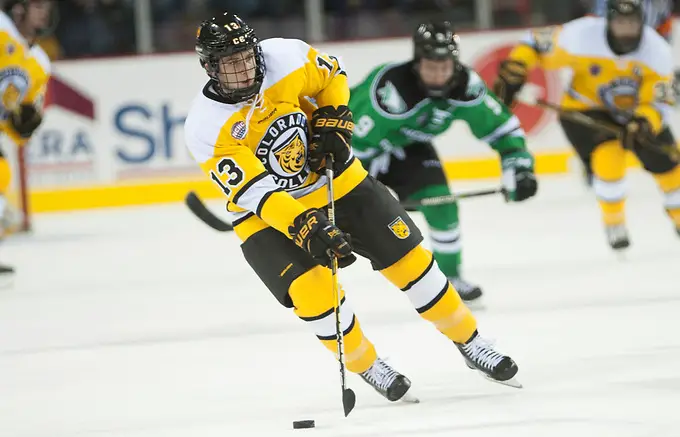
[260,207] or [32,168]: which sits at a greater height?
[260,207]

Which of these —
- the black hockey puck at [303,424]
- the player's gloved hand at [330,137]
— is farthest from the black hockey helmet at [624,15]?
the black hockey puck at [303,424]

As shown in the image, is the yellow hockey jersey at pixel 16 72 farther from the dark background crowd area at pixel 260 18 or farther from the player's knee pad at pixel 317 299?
the player's knee pad at pixel 317 299

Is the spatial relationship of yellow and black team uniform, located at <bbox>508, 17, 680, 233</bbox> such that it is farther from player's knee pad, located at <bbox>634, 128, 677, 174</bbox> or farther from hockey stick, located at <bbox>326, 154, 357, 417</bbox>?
hockey stick, located at <bbox>326, 154, 357, 417</bbox>

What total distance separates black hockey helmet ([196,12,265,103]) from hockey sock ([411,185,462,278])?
1670 millimetres

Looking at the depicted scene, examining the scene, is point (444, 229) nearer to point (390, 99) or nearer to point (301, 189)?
point (390, 99)

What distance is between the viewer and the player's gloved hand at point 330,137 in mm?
3393

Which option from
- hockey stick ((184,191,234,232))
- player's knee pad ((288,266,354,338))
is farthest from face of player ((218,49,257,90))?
hockey stick ((184,191,234,232))

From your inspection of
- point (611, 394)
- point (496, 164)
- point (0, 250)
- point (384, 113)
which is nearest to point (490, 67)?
point (496, 164)

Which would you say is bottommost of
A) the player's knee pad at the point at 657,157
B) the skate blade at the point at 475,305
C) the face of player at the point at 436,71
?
the skate blade at the point at 475,305

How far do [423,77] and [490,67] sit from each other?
14.2 feet

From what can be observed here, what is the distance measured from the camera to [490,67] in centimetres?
875

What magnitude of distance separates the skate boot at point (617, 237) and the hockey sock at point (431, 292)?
93.1 inches

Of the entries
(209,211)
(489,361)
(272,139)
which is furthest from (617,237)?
(272,139)

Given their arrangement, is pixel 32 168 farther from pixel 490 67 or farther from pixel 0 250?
pixel 490 67
